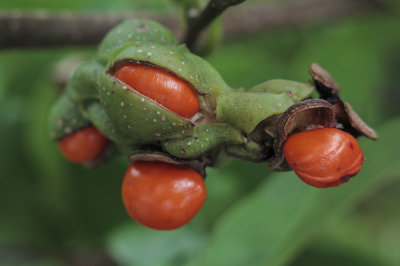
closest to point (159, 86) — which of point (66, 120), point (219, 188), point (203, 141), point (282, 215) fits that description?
point (203, 141)

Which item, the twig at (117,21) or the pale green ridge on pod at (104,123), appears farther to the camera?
the twig at (117,21)

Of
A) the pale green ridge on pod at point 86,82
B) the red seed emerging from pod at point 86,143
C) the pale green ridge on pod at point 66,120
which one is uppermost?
the pale green ridge on pod at point 86,82

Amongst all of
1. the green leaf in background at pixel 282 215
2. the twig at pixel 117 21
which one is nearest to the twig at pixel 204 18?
the twig at pixel 117 21

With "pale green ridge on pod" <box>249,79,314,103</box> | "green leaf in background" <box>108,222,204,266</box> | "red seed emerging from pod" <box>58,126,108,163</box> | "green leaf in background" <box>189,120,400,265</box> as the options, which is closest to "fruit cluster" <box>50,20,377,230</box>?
"pale green ridge on pod" <box>249,79,314,103</box>

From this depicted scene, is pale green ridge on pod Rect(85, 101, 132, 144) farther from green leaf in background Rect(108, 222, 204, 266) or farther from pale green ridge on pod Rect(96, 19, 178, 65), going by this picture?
green leaf in background Rect(108, 222, 204, 266)

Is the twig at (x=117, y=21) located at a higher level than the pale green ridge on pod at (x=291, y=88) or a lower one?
lower

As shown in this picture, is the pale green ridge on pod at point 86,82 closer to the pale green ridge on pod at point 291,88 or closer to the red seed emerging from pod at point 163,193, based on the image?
the red seed emerging from pod at point 163,193

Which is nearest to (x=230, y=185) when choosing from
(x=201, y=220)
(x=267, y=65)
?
(x=201, y=220)

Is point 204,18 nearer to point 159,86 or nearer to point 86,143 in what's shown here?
point 159,86
